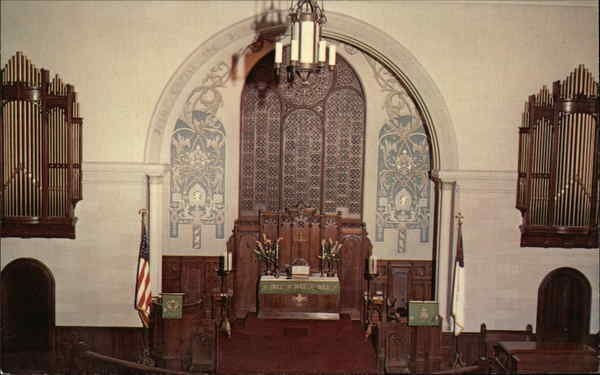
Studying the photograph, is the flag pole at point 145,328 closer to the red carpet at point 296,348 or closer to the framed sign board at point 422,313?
the red carpet at point 296,348

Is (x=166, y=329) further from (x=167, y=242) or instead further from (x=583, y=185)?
(x=583, y=185)

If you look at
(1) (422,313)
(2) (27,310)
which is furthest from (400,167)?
(2) (27,310)

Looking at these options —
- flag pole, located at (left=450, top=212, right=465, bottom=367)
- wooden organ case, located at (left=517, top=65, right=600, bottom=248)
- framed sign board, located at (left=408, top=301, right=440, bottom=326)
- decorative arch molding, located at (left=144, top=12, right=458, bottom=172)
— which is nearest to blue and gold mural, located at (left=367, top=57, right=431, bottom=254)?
decorative arch molding, located at (left=144, top=12, right=458, bottom=172)

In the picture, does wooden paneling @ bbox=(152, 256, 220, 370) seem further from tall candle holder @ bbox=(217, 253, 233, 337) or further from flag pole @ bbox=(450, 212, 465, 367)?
flag pole @ bbox=(450, 212, 465, 367)

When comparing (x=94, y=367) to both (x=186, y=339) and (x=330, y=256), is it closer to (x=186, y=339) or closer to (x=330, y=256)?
(x=186, y=339)

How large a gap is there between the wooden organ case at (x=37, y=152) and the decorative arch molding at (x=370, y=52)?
147 cm

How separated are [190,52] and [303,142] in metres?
3.57

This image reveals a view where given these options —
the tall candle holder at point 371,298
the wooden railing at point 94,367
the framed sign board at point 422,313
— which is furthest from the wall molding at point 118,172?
the framed sign board at point 422,313

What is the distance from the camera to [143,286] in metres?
11.8

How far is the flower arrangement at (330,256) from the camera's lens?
13.8 metres

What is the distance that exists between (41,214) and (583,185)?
33.2 ft

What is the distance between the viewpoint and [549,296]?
12.5m

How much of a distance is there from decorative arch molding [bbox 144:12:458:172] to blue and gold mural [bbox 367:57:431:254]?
1.50 m

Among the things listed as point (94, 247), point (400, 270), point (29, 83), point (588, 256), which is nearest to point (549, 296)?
point (588, 256)
